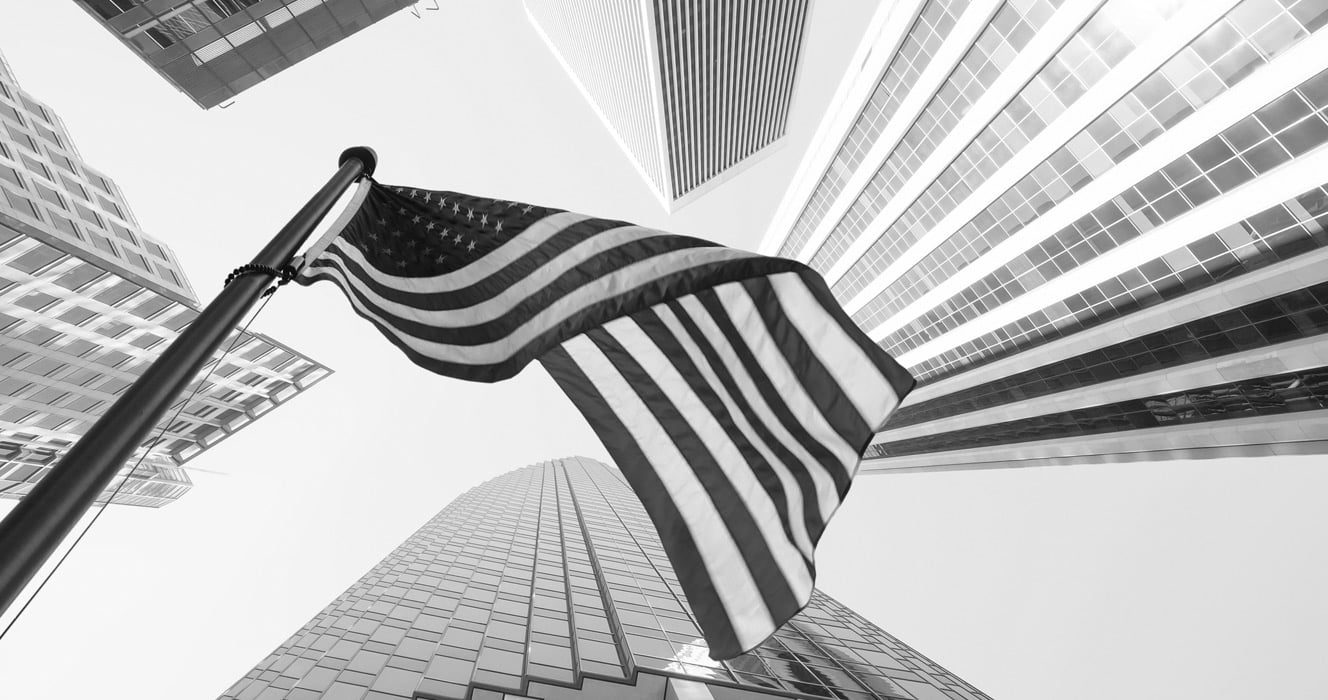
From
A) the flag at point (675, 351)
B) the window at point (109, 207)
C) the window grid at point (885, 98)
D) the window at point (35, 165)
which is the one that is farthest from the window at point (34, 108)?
the window grid at point (885, 98)

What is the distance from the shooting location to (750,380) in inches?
344

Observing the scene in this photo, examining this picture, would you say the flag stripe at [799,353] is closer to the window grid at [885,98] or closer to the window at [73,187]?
the window grid at [885,98]

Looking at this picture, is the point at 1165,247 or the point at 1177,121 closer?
the point at 1177,121

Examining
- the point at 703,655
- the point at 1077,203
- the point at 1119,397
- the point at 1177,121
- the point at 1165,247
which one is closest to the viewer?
the point at 703,655

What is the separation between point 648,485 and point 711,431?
1.09 m

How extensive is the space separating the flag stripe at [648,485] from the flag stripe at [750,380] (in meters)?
1.48

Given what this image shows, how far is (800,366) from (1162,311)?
43.4 metres

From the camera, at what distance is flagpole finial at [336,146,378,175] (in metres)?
8.13

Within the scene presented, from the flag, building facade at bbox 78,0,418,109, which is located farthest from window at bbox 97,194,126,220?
the flag

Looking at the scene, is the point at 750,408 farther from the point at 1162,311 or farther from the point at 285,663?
the point at 1162,311

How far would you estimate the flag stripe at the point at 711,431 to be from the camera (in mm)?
8414

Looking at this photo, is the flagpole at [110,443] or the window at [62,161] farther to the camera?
the window at [62,161]

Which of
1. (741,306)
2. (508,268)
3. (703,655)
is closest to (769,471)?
(741,306)

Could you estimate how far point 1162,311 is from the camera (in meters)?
40.8
